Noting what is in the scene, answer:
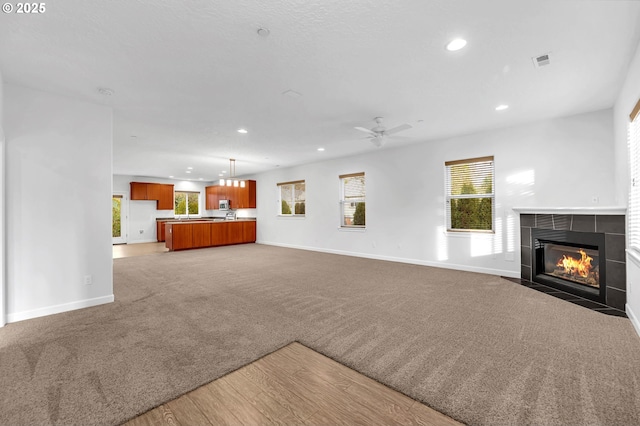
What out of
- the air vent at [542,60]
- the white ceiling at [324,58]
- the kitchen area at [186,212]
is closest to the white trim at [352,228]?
the white ceiling at [324,58]

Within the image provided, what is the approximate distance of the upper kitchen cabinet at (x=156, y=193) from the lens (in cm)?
1048

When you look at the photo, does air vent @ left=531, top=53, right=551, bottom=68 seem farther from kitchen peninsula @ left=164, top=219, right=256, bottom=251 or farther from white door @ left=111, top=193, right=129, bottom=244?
white door @ left=111, top=193, right=129, bottom=244

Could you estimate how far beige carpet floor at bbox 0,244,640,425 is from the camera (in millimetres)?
1672

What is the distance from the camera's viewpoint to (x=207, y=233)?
9125 millimetres

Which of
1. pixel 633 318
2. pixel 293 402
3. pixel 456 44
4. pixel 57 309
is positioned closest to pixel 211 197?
pixel 57 309

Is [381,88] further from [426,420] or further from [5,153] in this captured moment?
[5,153]

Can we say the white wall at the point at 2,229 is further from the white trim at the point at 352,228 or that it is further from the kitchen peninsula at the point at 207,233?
the white trim at the point at 352,228

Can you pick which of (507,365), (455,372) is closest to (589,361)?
(507,365)

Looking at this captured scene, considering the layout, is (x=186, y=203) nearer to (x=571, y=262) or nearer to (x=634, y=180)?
(x=571, y=262)

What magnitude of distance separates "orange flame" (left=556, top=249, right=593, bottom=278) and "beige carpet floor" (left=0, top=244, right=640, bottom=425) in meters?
0.74

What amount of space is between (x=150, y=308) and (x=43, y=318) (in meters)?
1.08

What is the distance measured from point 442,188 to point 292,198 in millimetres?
4966

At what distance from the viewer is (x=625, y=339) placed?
97.2 inches

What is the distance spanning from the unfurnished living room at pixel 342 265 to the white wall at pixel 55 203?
2 cm
